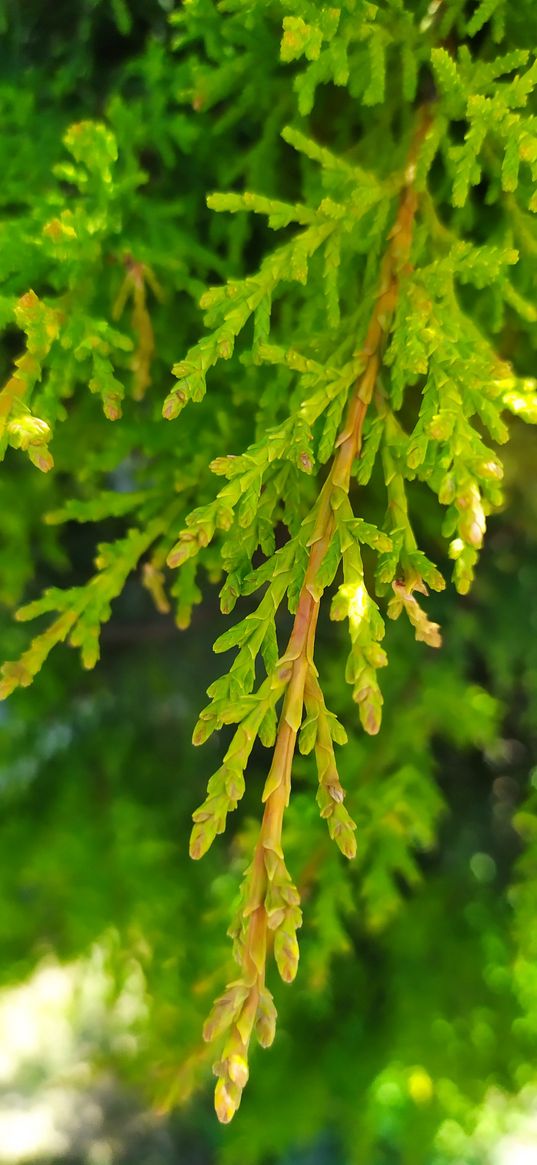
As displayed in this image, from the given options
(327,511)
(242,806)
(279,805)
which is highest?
(327,511)

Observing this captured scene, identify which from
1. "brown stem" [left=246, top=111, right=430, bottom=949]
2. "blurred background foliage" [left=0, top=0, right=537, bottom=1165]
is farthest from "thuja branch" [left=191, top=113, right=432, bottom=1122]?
"blurred background foliage" [left=0, top=0, right=537, bottom=1165]

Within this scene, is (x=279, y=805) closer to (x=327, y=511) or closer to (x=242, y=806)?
(x=327, y=511)

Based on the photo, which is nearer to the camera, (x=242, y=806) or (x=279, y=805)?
(x=279, y=805)

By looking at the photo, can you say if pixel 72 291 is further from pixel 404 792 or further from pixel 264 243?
pixel 404 792

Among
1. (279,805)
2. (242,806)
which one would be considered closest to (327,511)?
(279,805)

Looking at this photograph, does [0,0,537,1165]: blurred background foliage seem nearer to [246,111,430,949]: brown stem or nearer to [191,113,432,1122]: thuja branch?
[246,111,430,949]: brown stem

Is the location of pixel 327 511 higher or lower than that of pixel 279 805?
higher
